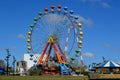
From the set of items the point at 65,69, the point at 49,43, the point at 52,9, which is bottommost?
the point at 65,69

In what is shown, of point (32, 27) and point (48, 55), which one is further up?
point (32, 27)

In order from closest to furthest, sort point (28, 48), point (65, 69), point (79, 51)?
1. point (79, 51)
2. point (28, 48)
3. point (65, 69)

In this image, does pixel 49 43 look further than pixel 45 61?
No

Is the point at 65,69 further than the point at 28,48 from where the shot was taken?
Yes

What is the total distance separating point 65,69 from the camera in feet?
258

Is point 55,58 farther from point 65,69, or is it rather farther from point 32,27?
point 32,27

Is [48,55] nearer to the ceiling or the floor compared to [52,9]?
nearer to the floor

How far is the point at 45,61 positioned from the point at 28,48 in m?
9.55

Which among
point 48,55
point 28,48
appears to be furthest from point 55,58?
point 28,48

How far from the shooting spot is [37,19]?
70.8 meters

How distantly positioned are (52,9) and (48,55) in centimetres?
1314

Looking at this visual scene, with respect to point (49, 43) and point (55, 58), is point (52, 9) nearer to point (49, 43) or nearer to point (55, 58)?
point (49, 43)

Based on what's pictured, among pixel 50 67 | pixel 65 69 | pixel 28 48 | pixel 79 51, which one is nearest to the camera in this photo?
pixel 79 51

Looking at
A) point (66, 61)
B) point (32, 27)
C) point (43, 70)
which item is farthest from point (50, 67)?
point (32, 27)
